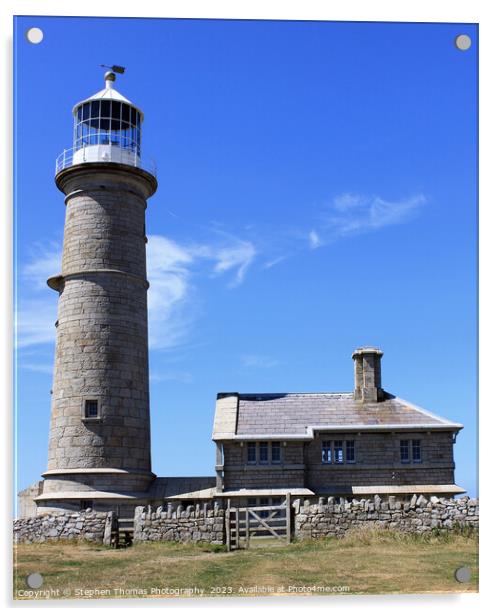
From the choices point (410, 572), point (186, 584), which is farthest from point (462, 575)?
point (186, 584)

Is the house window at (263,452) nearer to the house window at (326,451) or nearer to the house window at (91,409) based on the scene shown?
the house window at (326,451)

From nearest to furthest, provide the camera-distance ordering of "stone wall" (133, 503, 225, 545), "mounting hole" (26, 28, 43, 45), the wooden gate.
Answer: "mounting hole" (26, 28, 43, 45), the wooden gate, "stone wall" (133, 503, 225, 545)

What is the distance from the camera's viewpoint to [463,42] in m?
13.6

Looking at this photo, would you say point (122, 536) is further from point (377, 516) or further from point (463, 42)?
point (463, 42)

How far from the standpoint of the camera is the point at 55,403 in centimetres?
2341

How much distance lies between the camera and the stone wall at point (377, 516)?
18.2 m

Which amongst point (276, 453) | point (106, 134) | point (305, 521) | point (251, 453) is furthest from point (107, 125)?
point (305, 521)

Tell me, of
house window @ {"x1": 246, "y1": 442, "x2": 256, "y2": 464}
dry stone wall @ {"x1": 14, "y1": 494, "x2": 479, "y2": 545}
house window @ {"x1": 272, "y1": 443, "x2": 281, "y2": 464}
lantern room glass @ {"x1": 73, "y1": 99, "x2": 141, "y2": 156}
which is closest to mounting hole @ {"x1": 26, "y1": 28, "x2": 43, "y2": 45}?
lantern room glass @ {"x1": 73, "y1": 99, "x2": 141, "y2": 156}

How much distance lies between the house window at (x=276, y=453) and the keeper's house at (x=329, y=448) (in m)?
0.03

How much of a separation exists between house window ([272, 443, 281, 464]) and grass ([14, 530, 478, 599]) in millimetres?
6229

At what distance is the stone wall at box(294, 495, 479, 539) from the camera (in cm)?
1817

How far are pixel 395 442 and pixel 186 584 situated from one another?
42.1ft

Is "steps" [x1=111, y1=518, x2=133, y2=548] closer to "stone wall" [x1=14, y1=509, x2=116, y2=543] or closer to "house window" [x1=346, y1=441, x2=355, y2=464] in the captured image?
"stone wall" [x1=14, y1=509, x2=116, y2=543]

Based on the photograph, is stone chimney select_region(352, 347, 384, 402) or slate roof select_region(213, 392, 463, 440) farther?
stone chimney select_region(352, 347, 384, 402)
